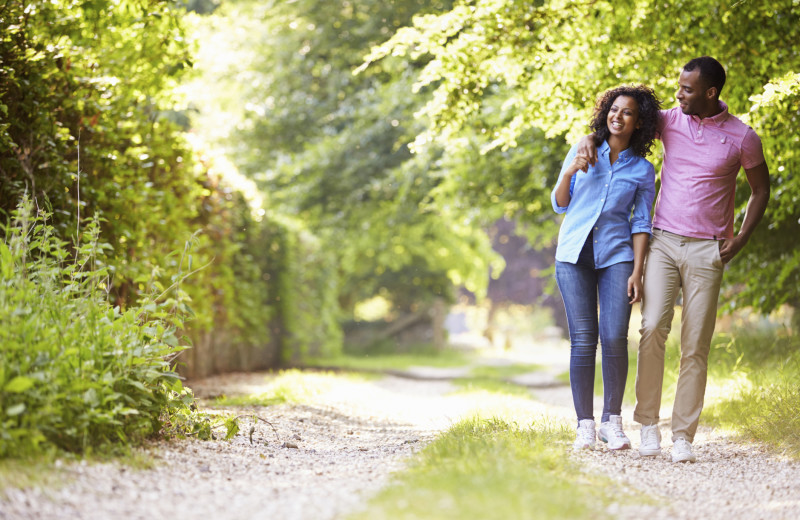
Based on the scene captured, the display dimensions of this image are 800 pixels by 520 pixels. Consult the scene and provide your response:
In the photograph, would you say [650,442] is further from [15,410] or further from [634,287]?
[15,410]

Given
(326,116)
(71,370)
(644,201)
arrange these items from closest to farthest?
(71,370) < (644,201) < (326,116)

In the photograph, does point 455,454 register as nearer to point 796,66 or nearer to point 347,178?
point 796,66

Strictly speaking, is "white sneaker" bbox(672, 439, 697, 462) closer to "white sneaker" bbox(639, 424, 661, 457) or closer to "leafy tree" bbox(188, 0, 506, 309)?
"white sneaker" bbox(639, 424, 661, 457)

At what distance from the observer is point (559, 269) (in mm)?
4102

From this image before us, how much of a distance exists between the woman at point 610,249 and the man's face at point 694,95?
158mm

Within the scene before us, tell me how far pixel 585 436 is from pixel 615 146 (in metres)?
1.53

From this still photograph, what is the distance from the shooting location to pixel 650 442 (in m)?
3.98

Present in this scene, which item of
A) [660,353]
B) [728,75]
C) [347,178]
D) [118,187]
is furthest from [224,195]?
[660,353]

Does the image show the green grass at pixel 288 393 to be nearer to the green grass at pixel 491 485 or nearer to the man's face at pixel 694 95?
the green grass at pixel 491 485

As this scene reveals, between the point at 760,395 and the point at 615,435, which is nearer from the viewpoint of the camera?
the point at 615,435

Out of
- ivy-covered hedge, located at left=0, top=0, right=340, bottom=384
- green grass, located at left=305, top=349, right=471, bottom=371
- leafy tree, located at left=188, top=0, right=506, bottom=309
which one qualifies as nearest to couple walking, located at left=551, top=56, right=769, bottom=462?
ivy-covered hedge, located at left=0, top=0, right=340, bottom=384

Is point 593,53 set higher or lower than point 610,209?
higher

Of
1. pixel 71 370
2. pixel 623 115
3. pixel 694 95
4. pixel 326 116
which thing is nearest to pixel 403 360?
pixel 326 116

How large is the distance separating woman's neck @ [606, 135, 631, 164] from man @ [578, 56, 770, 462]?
146 millimetres
